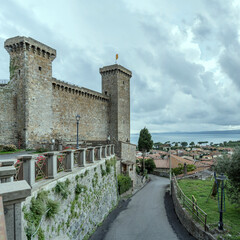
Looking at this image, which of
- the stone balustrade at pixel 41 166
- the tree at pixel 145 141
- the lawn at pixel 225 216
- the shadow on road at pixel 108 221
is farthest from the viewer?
the tree at pixel 145 141

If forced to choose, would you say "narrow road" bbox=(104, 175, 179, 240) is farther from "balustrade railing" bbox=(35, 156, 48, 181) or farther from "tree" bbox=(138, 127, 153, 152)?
"tree" bbox=(138, 127, 153, 152)

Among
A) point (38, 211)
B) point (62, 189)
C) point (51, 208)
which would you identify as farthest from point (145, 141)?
point (38, 211)

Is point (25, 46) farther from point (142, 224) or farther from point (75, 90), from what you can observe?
point (142, 224)

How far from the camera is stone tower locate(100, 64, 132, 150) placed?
130 feet

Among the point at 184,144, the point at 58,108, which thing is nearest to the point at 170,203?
the point at 58,108

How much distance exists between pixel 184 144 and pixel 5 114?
18520 centimetres

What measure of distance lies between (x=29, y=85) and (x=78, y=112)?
34.0 feet

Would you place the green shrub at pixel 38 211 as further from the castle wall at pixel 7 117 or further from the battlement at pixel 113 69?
the battlement at pixel 113 69

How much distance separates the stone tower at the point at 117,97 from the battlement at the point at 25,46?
16.4m

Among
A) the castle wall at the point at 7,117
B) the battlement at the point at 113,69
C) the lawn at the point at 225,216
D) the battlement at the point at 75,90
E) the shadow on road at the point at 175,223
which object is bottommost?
the shadow on road at the point at 175,223

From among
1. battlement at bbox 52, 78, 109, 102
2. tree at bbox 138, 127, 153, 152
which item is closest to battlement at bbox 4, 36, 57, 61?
battlement at bbox 52, 78, 109, 102

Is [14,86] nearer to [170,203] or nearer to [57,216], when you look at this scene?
[57,216]

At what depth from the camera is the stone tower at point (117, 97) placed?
130 ft

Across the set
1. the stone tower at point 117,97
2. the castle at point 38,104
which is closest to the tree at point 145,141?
A: the stone tower at point 117,97
